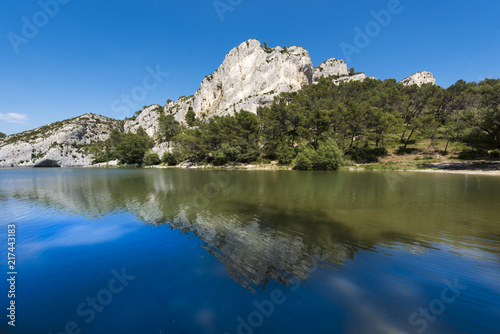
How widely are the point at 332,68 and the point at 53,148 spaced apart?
20565 cm

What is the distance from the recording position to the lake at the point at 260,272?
15.9 ft

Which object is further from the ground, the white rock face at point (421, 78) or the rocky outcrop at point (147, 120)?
the white rock face at point (421, 78)

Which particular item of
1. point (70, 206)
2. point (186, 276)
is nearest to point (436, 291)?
point (186, 276)

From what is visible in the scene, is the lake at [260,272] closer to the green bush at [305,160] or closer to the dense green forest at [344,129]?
the green bush at [305,160]

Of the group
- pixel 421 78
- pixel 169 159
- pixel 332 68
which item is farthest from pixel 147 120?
pixel 421 78

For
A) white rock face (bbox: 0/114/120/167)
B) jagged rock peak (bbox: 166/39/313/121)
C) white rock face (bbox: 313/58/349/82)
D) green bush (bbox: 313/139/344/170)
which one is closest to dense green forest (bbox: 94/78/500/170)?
green bush (bbox: 313/139/344/170)

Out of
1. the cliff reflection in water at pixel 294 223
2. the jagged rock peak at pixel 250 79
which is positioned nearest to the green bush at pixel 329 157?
the cliff reflection in water at pixel 294 223

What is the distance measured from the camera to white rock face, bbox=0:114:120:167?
383ft

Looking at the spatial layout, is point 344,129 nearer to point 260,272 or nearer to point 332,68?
point 260,272

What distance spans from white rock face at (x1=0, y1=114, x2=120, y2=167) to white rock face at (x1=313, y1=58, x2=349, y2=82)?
590 feet

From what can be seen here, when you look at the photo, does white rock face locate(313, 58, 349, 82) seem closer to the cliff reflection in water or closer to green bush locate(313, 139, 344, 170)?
green bush locate(313, 139, 344, 170)

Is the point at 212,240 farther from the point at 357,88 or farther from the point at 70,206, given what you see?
the point at 357,88

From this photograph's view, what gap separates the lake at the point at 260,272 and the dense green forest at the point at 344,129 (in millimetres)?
44533

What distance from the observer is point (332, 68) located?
15000 centimetres
